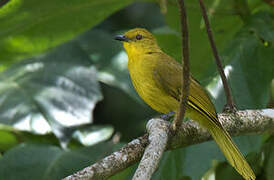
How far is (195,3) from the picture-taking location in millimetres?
4043

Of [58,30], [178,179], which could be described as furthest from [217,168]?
[58,30]

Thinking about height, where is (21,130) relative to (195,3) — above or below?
below

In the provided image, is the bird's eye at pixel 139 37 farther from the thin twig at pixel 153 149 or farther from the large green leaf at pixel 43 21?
the thin twig at pixel 153 149

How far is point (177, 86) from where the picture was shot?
11.0 ft

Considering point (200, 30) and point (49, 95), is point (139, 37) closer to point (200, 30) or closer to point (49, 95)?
point (200, 30)

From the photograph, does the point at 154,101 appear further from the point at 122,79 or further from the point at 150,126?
the point at 122,79

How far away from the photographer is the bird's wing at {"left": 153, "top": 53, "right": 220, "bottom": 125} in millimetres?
3072

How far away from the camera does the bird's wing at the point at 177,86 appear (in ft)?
10.1

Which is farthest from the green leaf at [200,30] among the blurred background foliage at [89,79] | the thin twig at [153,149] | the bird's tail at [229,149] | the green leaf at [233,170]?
the thin twig at [153,149]

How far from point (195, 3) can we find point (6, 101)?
1592 millimetres

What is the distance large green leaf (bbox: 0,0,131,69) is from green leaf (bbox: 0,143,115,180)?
86cm

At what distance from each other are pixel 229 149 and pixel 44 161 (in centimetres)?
127

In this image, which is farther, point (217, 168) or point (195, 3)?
point (195, 3)

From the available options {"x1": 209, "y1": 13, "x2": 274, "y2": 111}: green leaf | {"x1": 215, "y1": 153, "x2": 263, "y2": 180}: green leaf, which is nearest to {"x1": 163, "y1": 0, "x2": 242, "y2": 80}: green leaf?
{"x1": 209, "y1": 13, "x2": 274, "y2": 111}: green leaf
